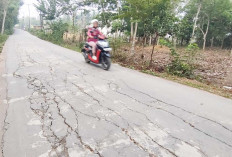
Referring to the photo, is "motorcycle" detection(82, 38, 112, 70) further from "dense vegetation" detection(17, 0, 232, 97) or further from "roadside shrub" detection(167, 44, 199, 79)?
"roadside shrub" detection(167, 44, 199, 79)

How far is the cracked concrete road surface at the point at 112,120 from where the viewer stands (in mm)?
2553

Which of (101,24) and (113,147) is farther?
(101,24)

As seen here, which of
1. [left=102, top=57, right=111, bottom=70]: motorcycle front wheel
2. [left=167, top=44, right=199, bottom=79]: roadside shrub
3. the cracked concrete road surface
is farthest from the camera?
[left=167, top=44, right=199, bottom=79]: roadside shrub

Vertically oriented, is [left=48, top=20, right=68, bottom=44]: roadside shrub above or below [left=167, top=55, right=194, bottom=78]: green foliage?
above

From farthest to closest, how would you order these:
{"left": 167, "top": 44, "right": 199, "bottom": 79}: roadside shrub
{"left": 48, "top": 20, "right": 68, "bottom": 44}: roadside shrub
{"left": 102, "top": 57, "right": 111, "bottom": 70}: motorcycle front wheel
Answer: {"left": 48, "top": 20, "right": 68, "bottom": 44}: roadside shrub → {"left": 167, "top": 44, "right": 199, "bottom": 79}: roadside shrub → {"left": 102, "top": 57, "right": 111, "bottom": 70}: motorcycle front wheel

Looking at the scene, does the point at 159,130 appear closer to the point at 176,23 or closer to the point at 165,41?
the point at 165,41

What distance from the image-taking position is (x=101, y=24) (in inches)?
688

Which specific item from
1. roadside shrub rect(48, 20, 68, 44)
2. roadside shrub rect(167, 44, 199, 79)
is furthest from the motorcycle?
roadside shrub rect(48, 20, 68, 44)

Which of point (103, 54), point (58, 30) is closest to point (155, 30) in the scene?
point (103, 54)

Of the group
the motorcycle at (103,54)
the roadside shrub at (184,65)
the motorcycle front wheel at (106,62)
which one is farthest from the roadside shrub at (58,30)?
the roadside shrub at (184,65)

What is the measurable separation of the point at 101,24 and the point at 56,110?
48.8 feet

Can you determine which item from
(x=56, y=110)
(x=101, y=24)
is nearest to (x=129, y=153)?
(x=56, y=110)

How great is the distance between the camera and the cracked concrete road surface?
2.55 metres

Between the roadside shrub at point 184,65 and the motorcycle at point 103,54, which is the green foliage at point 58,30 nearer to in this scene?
the motorcycle at point 103,54
